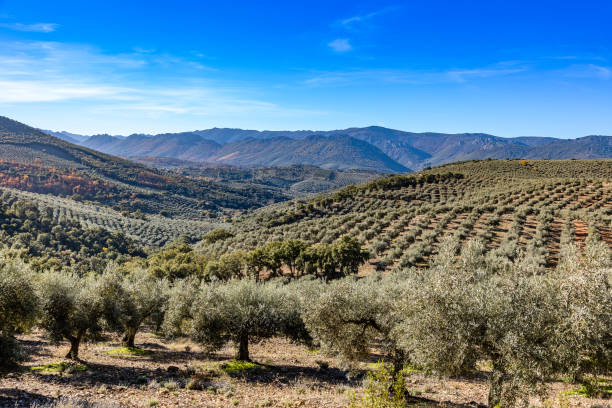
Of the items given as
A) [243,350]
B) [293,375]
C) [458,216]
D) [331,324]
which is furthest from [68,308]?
[458,216]

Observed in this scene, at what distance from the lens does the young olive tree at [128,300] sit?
2344 centimetres

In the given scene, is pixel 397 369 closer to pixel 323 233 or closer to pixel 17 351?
pixel 17 351

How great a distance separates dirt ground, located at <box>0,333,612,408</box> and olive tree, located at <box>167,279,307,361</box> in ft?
5.96

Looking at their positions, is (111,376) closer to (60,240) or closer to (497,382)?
(497,382)

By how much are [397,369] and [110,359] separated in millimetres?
18740

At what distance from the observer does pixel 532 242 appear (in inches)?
1561

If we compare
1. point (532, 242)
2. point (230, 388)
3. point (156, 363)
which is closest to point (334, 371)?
point (230, 388)

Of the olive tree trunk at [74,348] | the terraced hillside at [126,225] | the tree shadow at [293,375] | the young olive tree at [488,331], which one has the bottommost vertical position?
the terraced hillside at [126,225]

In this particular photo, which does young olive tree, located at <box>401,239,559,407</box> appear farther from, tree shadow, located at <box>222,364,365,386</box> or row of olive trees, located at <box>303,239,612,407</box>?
tree shadow, located at <box>222,364,365,386</box>

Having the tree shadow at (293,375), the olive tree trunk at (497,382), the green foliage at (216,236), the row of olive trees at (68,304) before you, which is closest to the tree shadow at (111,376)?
the row of olive trees at (68,304)

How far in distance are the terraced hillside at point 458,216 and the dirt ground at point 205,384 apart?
1402 centimetres

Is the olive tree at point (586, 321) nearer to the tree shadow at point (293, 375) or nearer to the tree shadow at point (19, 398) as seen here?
the tree shadow at point (293, 375)

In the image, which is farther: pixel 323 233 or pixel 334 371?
pixel 323 233

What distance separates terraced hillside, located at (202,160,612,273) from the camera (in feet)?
142
